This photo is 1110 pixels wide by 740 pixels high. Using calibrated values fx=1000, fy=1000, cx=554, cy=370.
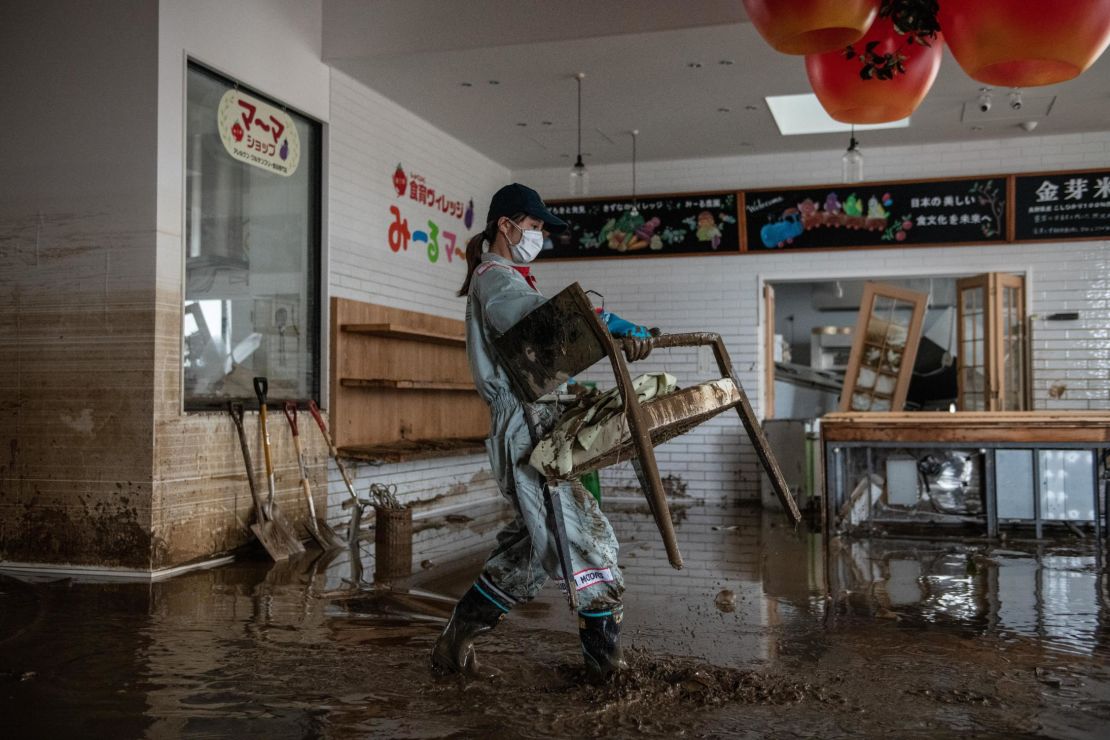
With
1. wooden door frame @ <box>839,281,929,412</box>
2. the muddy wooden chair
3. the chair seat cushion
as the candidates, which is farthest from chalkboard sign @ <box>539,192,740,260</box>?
the chair seat cushion

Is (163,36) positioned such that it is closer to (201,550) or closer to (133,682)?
(201,550)

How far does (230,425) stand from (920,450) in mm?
4912

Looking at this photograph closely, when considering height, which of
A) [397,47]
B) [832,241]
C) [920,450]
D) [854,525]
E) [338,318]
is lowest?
[854,525]

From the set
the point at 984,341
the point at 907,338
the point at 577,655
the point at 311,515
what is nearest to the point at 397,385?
the point at 311,515

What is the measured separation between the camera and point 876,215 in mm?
9289

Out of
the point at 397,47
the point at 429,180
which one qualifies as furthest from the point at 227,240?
the point at 429,180

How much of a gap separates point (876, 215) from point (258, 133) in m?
5.65

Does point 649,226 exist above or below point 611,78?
below

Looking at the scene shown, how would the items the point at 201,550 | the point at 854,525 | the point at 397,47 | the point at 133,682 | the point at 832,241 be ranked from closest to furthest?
the point at 133,682
the point at 201,550
the point at 397,47
the point at 854,525
the point at 832,241

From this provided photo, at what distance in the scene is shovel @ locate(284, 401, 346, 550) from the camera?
6.46m

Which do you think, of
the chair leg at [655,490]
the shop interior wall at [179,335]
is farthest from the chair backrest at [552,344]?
the shop interior wall at [179,335]

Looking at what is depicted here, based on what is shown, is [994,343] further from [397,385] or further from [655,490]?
[655,490]

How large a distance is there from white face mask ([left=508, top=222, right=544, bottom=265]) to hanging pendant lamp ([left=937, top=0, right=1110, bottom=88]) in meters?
1.44

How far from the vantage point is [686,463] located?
385 inches
